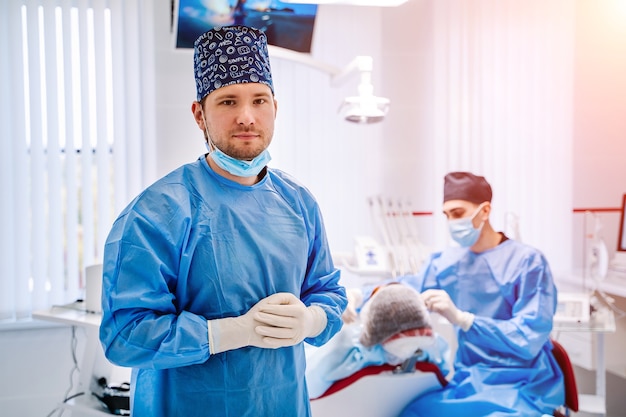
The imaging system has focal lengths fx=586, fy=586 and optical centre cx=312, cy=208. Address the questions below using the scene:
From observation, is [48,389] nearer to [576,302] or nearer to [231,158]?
[231,158]

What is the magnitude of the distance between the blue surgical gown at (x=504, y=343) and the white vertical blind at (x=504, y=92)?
2.10 feet

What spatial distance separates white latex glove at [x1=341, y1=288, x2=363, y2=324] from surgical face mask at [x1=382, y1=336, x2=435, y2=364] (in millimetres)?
228

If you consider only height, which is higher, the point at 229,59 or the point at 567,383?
the point at 229,59

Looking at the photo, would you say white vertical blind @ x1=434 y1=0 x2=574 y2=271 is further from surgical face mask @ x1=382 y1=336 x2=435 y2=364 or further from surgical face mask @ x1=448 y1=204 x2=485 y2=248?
surgical face mask @ x1=382 y1=336 x2=435 y2=364

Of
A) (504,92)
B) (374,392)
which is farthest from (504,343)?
(504,92)

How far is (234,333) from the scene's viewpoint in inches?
50.4

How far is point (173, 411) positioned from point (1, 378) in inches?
82.1

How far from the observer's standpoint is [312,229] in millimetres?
1551

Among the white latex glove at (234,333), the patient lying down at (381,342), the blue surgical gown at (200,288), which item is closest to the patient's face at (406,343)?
the patient lying down at (381,342)

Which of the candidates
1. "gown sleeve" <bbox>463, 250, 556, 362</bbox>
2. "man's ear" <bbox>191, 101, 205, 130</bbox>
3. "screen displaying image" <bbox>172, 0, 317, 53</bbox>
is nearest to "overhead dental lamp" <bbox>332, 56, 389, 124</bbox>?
"screen displaying image" <bbox>172, 0, 317, 53</bbox>

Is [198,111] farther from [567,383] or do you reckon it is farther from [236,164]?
[567,383]

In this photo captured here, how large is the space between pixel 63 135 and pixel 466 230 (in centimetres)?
204

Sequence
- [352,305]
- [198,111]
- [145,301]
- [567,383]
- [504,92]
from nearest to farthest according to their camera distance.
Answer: [145,301] → [198,111] → [567,383] → [352,305] → [504,92]

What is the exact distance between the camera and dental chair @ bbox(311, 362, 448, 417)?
2.28 metres
